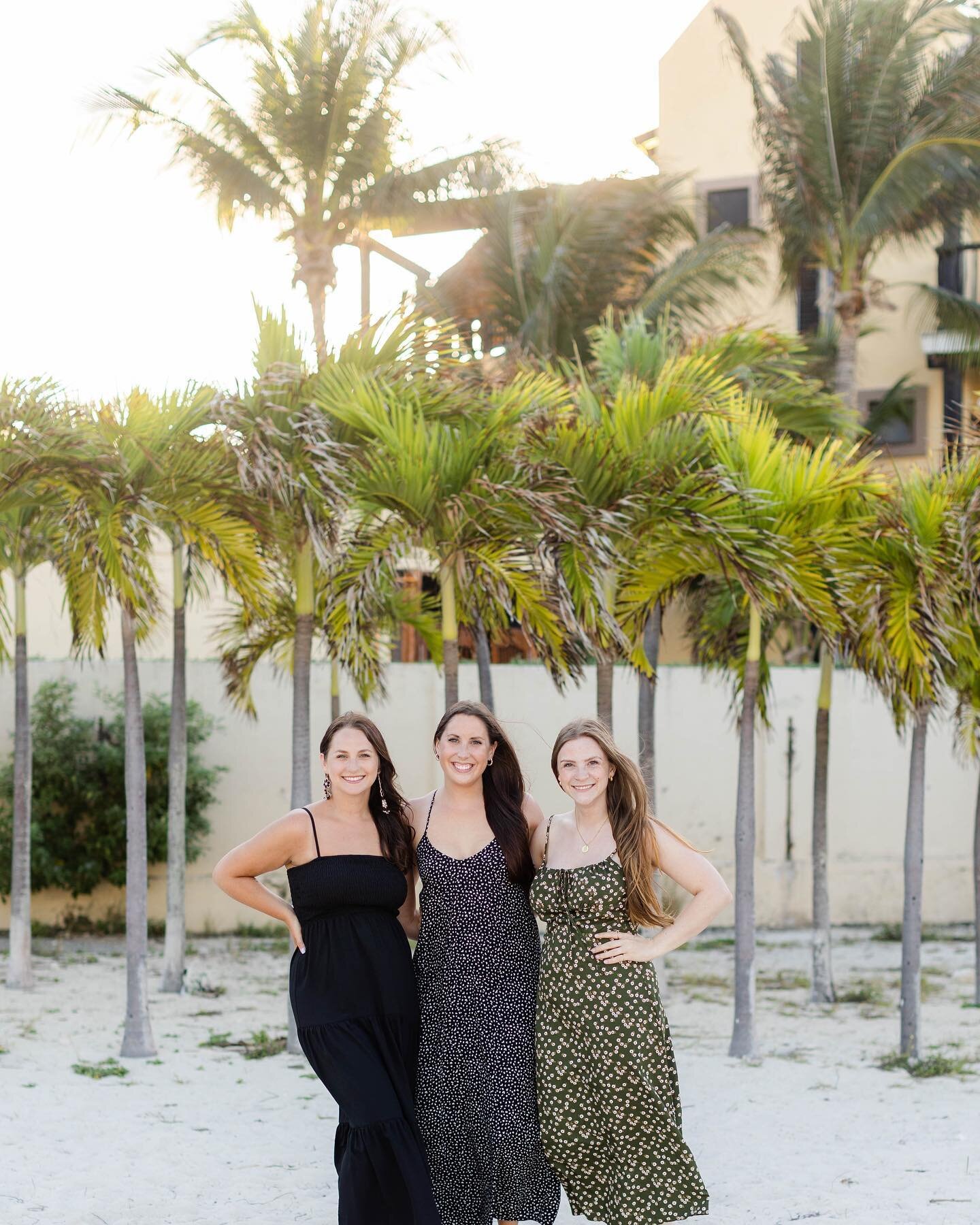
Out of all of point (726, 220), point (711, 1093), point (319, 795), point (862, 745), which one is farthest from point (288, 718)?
point (726, 220)

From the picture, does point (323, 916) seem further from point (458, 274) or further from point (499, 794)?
point (458, 274)

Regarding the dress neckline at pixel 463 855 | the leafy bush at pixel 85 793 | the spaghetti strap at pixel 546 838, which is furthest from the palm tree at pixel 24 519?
the spaghetti strap at pixel 546 838

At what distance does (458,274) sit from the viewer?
19.6 m

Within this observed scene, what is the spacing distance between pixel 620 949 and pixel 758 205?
18178 millimetres

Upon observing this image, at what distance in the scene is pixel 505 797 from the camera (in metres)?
4.79

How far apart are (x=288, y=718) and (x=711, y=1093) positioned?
23.6ft

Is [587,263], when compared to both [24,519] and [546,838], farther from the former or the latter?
[546,838]

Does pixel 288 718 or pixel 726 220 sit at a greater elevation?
pixel 726 220

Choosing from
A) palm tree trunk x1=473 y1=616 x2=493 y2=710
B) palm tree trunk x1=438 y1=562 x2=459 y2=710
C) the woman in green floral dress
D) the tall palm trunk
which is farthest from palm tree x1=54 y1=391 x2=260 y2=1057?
the woman in green floral dress

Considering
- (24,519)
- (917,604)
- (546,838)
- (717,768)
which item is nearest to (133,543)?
(24,519)

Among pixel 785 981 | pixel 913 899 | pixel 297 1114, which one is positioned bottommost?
pixel 785 981

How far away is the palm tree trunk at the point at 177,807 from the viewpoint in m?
10.5

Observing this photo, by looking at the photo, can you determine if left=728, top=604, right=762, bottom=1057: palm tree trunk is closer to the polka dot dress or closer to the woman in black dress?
the polka dot dress

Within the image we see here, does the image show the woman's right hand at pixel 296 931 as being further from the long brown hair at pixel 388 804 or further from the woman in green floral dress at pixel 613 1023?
the woman in green floral dress at pixel 613 1023
